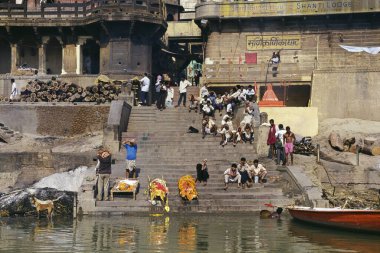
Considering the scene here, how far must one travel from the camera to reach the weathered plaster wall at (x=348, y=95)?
3148 centimetres

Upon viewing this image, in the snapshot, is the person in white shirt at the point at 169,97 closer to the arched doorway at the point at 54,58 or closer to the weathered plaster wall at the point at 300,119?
the weathered plaster wall at the point at 300,119

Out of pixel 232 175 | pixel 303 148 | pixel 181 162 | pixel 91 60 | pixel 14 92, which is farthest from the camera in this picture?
pixel 91 60

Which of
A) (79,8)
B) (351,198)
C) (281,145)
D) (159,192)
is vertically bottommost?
(351,198)

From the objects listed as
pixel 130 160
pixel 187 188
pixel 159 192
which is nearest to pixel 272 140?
pixel 187 188

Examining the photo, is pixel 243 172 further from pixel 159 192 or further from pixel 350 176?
pixel 350 176

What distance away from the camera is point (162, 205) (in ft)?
65.9

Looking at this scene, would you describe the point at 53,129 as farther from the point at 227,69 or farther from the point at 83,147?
the point at 227,69

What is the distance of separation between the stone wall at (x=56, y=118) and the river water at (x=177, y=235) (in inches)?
320

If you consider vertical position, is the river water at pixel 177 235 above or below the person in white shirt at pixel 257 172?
below

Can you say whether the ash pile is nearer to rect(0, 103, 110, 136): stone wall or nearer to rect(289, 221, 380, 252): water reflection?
rect(0, 103, 110, 136): stone wall

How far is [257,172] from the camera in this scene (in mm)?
21375

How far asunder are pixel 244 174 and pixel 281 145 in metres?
2.40

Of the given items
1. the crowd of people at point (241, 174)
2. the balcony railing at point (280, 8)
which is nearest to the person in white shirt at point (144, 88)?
the balcony railing at point (280, 8)

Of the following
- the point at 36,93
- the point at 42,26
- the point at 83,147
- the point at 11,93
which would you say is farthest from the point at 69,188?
the point at 42,26
